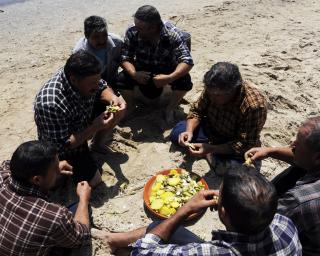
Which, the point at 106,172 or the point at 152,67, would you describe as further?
the point at 152,67

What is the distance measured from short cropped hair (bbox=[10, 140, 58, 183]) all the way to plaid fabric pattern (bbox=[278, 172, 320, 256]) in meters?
1.74

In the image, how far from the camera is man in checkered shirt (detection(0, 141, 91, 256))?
294 cm

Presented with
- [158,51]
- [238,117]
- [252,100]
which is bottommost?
[238,117]

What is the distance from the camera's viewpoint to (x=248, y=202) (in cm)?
228

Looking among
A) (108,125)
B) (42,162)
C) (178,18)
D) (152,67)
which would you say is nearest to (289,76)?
(152,67)

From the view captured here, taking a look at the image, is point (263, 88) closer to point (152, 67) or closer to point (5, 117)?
point (152, 67)

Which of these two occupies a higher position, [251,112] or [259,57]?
[251,112]

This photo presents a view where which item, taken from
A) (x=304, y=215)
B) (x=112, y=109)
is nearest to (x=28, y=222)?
(x=112, y=109)

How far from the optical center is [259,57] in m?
6.90

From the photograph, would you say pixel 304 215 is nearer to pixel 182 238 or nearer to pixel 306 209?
pixel 306 209

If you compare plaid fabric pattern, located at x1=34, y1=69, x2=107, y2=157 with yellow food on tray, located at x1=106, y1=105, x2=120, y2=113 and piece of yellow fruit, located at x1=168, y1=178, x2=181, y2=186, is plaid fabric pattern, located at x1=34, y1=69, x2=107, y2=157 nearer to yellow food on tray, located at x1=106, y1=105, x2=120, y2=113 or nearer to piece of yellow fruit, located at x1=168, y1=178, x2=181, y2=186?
yellow food on tray, located at x1=106, y1=105, x2=120, y2=113

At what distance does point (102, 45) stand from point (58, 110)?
1.47 m

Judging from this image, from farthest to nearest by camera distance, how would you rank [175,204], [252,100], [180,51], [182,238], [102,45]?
[180,51] < [102,45] < [252,100] < [175,204] < [182,238]

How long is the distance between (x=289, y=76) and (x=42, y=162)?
4.48 meters
